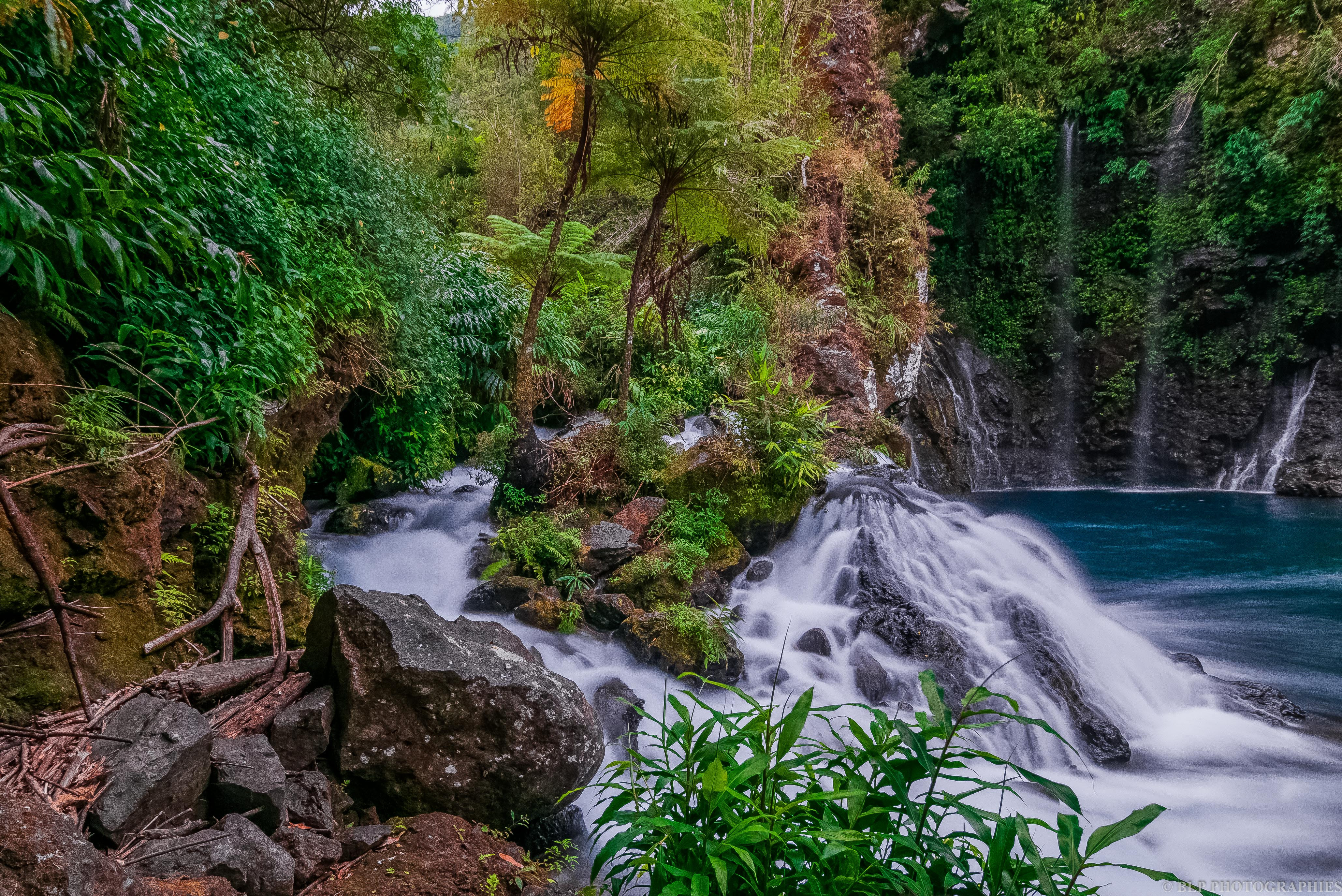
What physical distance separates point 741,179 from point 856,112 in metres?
6.96

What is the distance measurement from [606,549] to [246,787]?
352cm

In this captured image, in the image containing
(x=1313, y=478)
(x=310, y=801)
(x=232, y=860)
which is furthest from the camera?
(x=1313, y=478)

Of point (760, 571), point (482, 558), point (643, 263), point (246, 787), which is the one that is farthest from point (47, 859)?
point (643, 263)

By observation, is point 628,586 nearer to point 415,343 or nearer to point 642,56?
point 415,343

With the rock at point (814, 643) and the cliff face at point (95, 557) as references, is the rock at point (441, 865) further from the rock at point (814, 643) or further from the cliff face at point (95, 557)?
the rock at point (814, 643)

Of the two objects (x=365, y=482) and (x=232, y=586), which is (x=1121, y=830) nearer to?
(x=232, y=586)

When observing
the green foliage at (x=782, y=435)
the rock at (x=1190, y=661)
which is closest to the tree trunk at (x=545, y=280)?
the green foliage at (x=782, y=435)

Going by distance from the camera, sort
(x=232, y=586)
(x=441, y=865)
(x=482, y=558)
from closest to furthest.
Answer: (x=441, y=865), (x=232, y=586), (x=482, y=558)

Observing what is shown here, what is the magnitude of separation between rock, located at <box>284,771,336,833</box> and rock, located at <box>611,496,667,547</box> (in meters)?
3.60

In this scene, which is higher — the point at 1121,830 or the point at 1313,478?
the point at 1313,478

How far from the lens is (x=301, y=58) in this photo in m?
5.52

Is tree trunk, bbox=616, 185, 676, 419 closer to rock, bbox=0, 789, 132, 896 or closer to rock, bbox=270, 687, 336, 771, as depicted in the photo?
rock, bbox=270, 687, 336, 771

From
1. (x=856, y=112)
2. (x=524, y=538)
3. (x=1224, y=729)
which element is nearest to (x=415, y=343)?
(x=524, y=538)

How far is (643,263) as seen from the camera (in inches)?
262
